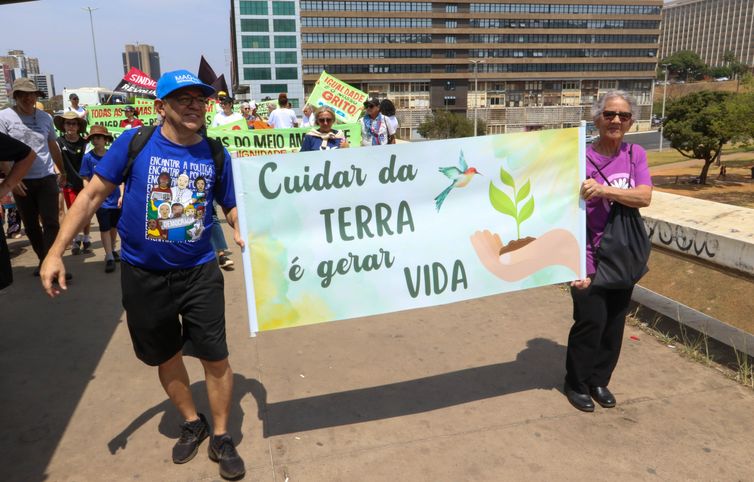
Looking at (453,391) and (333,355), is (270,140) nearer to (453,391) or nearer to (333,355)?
(333,355)

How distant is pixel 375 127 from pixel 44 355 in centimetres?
587

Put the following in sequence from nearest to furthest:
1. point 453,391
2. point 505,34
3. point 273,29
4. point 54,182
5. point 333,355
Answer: point 453,391 → point 333,355 → point 54,182 → point 273,29 → point 505,34

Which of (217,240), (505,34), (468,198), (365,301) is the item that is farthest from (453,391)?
(505,34)

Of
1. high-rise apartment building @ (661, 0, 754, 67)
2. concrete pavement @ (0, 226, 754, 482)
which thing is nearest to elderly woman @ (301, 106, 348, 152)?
concrete pavement @ (0, 226, 754, 482)

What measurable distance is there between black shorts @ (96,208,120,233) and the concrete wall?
5555 mm

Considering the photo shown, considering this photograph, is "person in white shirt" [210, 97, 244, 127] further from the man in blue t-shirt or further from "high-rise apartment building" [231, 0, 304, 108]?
"high-rise apartment building" [231, 0, 304, 108]

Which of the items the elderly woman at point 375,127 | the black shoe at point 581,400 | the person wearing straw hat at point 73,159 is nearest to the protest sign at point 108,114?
the person wearing straw hat at point 73,159

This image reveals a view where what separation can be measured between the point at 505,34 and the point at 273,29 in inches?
1688

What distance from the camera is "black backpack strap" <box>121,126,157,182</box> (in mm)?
2576

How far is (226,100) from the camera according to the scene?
10.5 m

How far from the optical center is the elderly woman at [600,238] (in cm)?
309

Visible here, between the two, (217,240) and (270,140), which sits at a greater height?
(270,140)

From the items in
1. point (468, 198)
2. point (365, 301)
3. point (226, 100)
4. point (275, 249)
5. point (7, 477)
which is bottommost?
point (7, 477)

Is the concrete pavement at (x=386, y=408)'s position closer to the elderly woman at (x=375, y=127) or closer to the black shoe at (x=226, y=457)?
the black shoe at (x=226, y=457)
